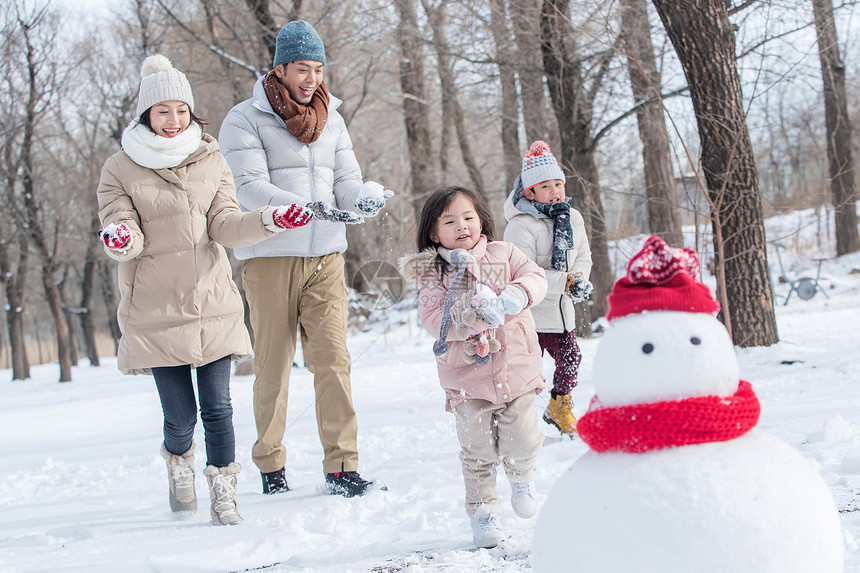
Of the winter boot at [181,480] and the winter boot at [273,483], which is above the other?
the winter boot at [181,480]

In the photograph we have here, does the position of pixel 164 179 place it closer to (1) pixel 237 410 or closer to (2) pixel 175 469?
(2) pixel 175 469

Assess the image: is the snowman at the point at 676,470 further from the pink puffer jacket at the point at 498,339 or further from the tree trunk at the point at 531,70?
the tree trunk at the point at 531,70

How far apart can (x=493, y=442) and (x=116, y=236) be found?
1667 mm

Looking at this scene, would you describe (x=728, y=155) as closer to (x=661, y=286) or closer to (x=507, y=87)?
(x=661, y=286)

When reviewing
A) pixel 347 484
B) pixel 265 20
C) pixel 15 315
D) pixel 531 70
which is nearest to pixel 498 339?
pixel 347 484

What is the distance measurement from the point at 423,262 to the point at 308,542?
3.82ft

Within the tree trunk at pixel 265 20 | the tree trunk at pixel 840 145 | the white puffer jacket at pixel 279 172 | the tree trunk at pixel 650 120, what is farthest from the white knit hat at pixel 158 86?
the tree trunk at pixel 840 145

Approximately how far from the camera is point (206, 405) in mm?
3092

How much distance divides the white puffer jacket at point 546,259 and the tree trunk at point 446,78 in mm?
5972

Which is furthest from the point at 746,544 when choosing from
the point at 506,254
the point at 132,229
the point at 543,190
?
the point at 543,190

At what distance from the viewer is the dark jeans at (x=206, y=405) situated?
3070 millimetres

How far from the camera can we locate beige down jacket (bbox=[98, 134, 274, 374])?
297 centimetres

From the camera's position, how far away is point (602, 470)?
1.35 m

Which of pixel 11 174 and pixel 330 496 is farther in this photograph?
pixel 11 174
